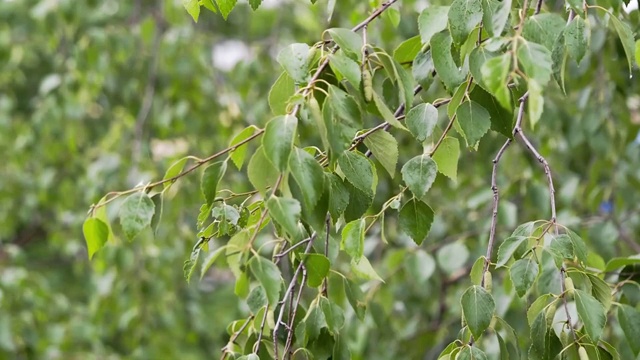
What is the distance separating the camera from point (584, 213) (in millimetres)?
2035

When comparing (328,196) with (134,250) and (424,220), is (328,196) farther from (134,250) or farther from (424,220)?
(134,250)

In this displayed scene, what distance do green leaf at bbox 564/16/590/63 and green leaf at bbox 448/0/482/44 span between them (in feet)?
0.23

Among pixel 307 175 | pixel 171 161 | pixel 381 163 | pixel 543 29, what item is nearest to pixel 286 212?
pixel 307 175

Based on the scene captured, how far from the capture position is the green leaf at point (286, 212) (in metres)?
0.59

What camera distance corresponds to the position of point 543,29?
65cm

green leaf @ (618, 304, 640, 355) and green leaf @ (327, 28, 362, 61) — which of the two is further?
green leaf @ (618, 304, 640, 355)

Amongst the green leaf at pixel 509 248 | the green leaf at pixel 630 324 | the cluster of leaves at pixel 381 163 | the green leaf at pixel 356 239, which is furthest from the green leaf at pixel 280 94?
the green leaf at pixel 630 324

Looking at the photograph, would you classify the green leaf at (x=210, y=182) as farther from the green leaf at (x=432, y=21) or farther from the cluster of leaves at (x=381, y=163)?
the green leaf at (x=432, y=21)

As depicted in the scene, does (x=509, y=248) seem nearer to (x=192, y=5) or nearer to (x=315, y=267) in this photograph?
(x=315, y=267)

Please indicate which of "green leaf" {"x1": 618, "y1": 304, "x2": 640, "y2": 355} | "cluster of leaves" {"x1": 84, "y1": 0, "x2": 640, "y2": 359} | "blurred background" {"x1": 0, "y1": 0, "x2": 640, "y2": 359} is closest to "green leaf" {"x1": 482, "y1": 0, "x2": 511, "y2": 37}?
"cluster of leaves" {"x1": 84, "y1": 0, "x2": 640, "y2": 359}

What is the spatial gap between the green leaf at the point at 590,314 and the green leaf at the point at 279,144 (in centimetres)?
26

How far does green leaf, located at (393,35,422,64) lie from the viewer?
0.82 meters

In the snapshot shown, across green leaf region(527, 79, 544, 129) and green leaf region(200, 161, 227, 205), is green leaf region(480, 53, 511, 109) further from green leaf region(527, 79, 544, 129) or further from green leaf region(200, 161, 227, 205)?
green leaf region(200, 161, 227, 205)

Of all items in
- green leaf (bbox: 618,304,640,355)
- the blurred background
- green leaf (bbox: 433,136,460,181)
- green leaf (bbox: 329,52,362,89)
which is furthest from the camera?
A: the blurred background
